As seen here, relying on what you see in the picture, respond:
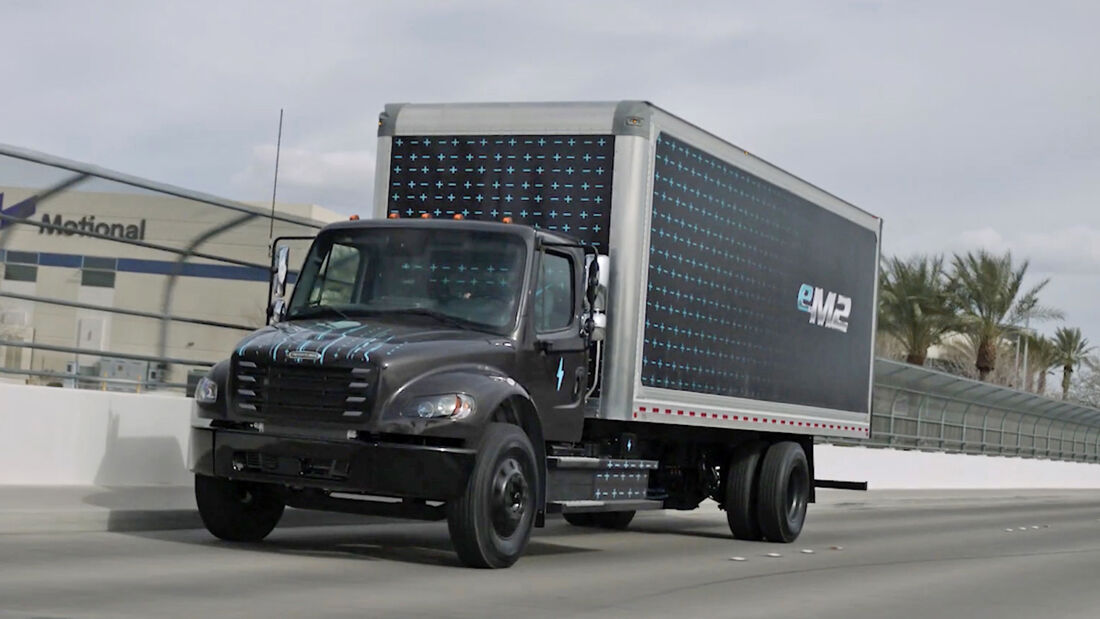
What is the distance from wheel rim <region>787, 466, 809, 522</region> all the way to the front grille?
710cm

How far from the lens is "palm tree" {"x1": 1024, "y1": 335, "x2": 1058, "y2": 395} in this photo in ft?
209

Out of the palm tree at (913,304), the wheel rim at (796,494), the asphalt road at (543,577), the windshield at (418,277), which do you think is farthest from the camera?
the palm tree at (913,304)

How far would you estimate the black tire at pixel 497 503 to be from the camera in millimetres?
10867

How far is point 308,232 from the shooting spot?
17.4 meters

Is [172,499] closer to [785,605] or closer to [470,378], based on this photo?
[470,378]

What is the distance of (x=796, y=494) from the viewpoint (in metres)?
17.1

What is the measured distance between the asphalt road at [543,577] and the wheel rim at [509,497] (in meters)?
0.35

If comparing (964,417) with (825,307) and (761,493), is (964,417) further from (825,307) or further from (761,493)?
(761,493)

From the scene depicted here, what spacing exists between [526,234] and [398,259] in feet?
3.23

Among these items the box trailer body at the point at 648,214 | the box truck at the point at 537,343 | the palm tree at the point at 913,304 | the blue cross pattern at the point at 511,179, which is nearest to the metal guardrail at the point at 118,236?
the box truck at the point at 537,343

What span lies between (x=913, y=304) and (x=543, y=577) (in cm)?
3914

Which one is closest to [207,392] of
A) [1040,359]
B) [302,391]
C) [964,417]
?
[302,391]

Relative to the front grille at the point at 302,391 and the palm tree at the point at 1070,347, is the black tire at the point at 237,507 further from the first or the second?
the palm tree at the point at 1070,347

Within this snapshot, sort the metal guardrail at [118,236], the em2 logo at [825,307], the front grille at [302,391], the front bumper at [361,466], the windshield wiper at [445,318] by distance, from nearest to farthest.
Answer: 1. the front bumper at [361,466]
2. the front grille at [302,391]
3. the windshield wiper at [445,318]
4. the metal guardrail at [118,236]
5. the em2 logo at [825,307]
